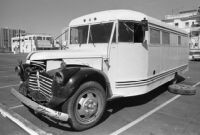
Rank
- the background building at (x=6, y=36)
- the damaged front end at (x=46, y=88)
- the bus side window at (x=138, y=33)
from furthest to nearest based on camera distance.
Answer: the background building at (x=6, y=36) → the bus side window at (x=138, y=33) → the damaged front end at (x=46, y=88)

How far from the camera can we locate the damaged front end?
3.15 m

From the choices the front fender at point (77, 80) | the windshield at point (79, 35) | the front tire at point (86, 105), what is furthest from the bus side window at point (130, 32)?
the front tire at point (86, 105)

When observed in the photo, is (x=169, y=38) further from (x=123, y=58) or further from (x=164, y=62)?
(x=123, y=58)

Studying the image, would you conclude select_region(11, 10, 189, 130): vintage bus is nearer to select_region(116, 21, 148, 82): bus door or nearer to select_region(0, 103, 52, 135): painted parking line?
select_region(116, 21, 148, 82): bus door

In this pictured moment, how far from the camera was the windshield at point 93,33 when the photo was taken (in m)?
4.45

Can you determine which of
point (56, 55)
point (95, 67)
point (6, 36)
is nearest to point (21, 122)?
point (56, 55)

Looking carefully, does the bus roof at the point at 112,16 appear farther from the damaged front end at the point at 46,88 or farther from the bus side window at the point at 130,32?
the damaged front end at the point at 46,88

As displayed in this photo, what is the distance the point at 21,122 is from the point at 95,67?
202 cm

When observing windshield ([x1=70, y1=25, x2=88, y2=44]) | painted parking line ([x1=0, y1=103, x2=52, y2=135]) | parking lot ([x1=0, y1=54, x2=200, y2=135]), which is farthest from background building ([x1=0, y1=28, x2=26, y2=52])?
parking lot ([x1=0, y1=54, x2=200, y2=135])

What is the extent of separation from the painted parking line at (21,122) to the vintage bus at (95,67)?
1.68 feet

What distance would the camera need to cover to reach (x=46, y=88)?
3.49 meters

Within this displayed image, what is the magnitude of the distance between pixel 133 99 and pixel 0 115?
3.81m

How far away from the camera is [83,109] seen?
354cm

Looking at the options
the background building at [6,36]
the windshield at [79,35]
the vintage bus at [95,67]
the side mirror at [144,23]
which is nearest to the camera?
the vintage bus at [95,67]
